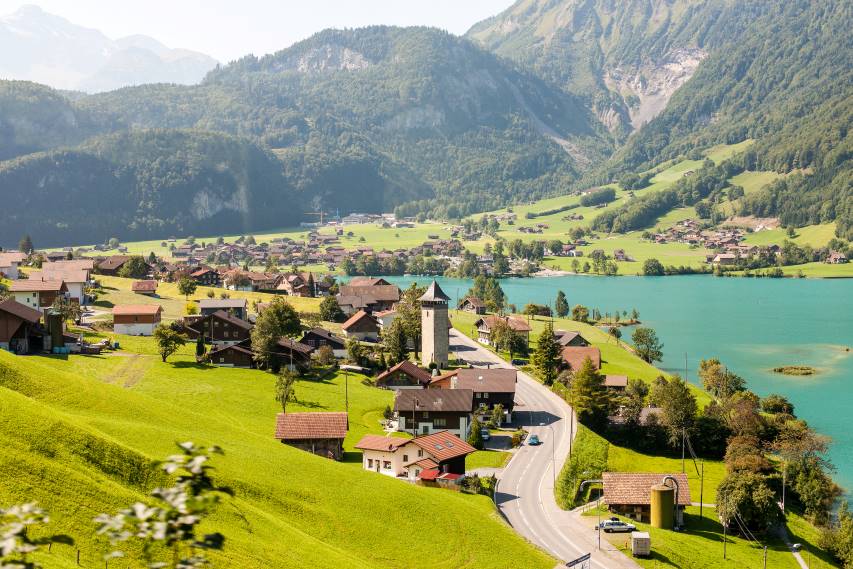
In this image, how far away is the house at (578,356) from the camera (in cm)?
7050

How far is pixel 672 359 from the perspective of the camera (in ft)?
283

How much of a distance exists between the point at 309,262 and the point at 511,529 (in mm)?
150696

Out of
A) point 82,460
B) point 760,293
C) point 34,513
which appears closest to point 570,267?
point 760,293

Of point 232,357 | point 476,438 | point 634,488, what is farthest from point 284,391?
point 634,488

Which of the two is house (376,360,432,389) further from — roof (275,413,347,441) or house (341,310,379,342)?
roof (275,413,347,441)

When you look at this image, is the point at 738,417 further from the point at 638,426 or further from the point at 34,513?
the point at 34,513

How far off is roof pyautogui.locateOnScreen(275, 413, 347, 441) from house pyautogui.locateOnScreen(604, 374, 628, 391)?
89.4ft

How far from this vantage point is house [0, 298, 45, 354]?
5178 cm

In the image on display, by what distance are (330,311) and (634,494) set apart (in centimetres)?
5268

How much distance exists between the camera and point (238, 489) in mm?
29703

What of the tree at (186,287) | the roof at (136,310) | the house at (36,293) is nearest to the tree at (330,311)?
the tree at (186,287)

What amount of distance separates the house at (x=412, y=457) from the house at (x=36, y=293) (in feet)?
121

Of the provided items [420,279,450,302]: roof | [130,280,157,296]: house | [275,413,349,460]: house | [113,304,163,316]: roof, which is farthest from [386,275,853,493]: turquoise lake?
[130,280,157,296]: house

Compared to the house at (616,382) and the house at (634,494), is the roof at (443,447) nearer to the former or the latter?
the house at (634,494)
